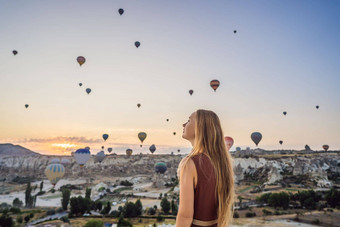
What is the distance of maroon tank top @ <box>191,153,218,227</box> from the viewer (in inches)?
70.7

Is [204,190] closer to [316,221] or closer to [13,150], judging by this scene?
[316,221]

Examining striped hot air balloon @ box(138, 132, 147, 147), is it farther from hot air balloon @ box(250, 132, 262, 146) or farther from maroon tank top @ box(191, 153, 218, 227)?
maroon tank top @ box(191, 153, 218, 227)

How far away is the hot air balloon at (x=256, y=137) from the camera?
31538 millimetres

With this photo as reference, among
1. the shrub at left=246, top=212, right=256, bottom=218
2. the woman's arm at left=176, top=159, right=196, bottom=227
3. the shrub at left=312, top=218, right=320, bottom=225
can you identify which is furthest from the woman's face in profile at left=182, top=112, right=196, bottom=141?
the shrub at left=246, top=212, right=256, bottom=218

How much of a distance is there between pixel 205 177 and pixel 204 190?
99 mm

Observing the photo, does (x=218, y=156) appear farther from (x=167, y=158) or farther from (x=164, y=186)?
(x=167, y=158)

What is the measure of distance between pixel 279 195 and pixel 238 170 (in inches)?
866

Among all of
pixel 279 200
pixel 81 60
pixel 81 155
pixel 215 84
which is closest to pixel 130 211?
pixel 81 155

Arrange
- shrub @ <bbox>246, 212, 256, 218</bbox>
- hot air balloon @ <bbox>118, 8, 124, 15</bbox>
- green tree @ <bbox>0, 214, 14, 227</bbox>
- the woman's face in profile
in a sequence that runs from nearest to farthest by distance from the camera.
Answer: the woman's face in profile < green tree @ <bbox>0, 214, 14, 227</bbox> < shrub @ <bbox>246, 212, 256, 218</bbox> < hot air balloon @ <bbox>118, 8, 124, 15</bbox>

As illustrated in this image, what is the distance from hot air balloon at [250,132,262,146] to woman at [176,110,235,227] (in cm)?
3128

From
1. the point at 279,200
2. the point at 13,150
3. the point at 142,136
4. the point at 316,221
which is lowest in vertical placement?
the point at 316,221

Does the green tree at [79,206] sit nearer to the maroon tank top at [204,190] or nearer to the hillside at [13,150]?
the maroon tank top at [204,190]

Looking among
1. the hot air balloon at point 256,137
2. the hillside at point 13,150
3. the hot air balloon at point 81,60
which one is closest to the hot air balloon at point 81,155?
the hot air balloon at point 81,60

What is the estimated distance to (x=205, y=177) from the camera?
1.80 meters
